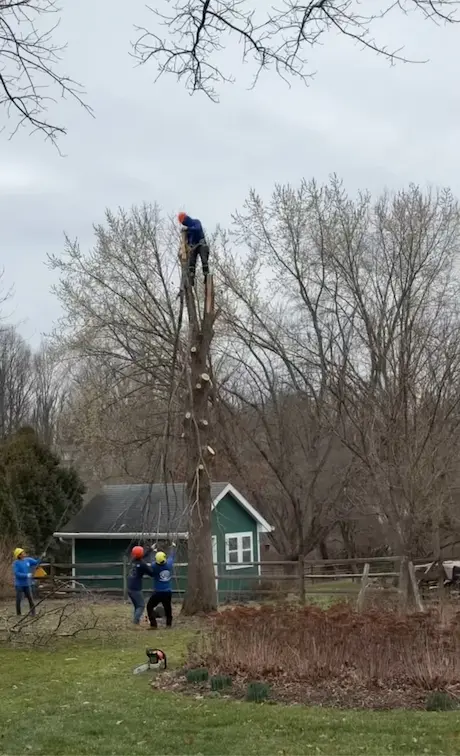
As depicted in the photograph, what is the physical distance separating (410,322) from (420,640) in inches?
792

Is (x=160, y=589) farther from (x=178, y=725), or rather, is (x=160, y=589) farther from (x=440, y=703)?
(x=440, y=703)

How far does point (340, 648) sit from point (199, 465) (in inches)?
310

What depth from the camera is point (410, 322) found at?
27.5 meters

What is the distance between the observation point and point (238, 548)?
86.7ft

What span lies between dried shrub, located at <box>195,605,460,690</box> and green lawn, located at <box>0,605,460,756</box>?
912mm

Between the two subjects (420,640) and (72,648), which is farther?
(72,648)

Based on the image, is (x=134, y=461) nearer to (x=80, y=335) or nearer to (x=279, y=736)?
(x=80, y=335)

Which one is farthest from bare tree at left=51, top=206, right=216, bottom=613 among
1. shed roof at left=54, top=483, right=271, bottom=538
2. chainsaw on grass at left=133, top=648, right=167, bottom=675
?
chainsaw on grass at left=133, top=648, right=167, bottom=675

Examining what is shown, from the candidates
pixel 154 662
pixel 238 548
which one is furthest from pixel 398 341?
pixel 154 662

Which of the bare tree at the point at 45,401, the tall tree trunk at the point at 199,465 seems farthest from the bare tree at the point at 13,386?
the tall tree trunk at the point at 199,465

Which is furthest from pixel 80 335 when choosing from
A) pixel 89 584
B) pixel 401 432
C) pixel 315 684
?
pixel 315 684

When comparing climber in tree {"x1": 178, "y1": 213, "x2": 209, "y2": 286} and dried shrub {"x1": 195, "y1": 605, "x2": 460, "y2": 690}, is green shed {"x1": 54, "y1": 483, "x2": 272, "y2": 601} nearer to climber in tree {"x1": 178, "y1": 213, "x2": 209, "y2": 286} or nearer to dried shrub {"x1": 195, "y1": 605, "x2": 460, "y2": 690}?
climber in tree {"x1": 178, "y1": 213, "x2": 209, "y2": 286}

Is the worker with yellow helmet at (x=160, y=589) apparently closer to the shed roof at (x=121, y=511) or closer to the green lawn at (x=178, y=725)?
the green lawn at (x=178, y=725)

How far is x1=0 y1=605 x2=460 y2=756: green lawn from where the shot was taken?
240 inches
